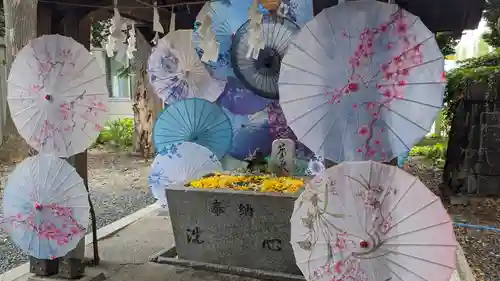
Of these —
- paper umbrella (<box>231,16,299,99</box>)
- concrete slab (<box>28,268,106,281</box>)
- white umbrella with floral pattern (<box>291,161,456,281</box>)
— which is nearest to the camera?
white umbrella with floral pattern (<box>291,161,456,281</box>)

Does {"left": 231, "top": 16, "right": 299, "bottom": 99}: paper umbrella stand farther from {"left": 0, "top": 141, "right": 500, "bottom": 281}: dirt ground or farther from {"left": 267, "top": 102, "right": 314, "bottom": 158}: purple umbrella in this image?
{"left": 0, "top": 141, "right": 500, "bottom": 281}: dirt ground

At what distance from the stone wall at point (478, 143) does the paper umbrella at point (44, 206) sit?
23.6ft

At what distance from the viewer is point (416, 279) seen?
2314mm

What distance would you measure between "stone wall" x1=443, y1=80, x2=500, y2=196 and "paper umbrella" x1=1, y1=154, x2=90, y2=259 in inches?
283

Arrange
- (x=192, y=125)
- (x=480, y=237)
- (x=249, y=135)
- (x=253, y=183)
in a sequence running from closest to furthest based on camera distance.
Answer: (x=253, y=183) < (x=192, y=125) < (x=480, y=237) < (x=249, y=135)

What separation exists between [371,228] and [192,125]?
12.1ft

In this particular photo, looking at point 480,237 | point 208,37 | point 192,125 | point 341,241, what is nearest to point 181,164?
point 192,125

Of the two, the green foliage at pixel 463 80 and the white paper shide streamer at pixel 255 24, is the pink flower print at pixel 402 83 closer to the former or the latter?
the white paper shide streamer at pixel 255 24

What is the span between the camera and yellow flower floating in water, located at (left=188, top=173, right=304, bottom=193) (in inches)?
177

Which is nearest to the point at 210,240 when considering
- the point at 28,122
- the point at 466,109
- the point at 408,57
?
the point at 28,122

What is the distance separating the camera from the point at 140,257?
5.00 metres

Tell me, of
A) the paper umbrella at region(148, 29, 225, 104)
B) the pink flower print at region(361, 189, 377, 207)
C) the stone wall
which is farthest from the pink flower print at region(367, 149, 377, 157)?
the stone wall

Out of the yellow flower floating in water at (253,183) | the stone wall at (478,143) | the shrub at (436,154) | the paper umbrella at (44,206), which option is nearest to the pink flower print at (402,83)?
the yellow flower floating in water at (253,183)

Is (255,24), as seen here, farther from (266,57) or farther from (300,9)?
(300,9)
